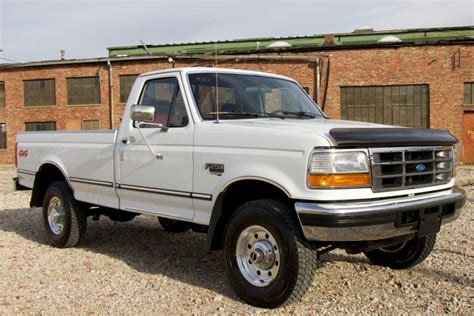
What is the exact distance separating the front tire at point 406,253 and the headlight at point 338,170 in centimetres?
160

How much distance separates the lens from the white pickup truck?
3.58m

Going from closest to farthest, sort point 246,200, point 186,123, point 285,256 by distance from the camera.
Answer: point 285,256 → point 246,200 → point 186,123

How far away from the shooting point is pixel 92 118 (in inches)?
1150

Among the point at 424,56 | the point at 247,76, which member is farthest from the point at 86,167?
the point at 424,56

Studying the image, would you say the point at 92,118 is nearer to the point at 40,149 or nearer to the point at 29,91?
the point at 29,91

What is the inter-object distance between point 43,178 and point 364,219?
4957 mm

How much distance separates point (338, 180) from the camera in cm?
354

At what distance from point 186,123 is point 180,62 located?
74.5 feet

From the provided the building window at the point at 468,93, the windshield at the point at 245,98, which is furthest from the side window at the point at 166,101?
the building window at the point at 468,93

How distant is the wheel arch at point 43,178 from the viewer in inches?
264

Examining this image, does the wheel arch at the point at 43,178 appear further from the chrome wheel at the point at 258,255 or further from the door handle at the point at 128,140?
the chrome wheel at the point at 258,255

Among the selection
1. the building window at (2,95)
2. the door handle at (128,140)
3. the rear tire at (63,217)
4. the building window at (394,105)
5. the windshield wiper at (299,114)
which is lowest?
the rear tire at (63,217)

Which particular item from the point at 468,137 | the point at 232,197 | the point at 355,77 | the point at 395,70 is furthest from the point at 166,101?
the point at 468,137

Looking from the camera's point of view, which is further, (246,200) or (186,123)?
(186,123)
